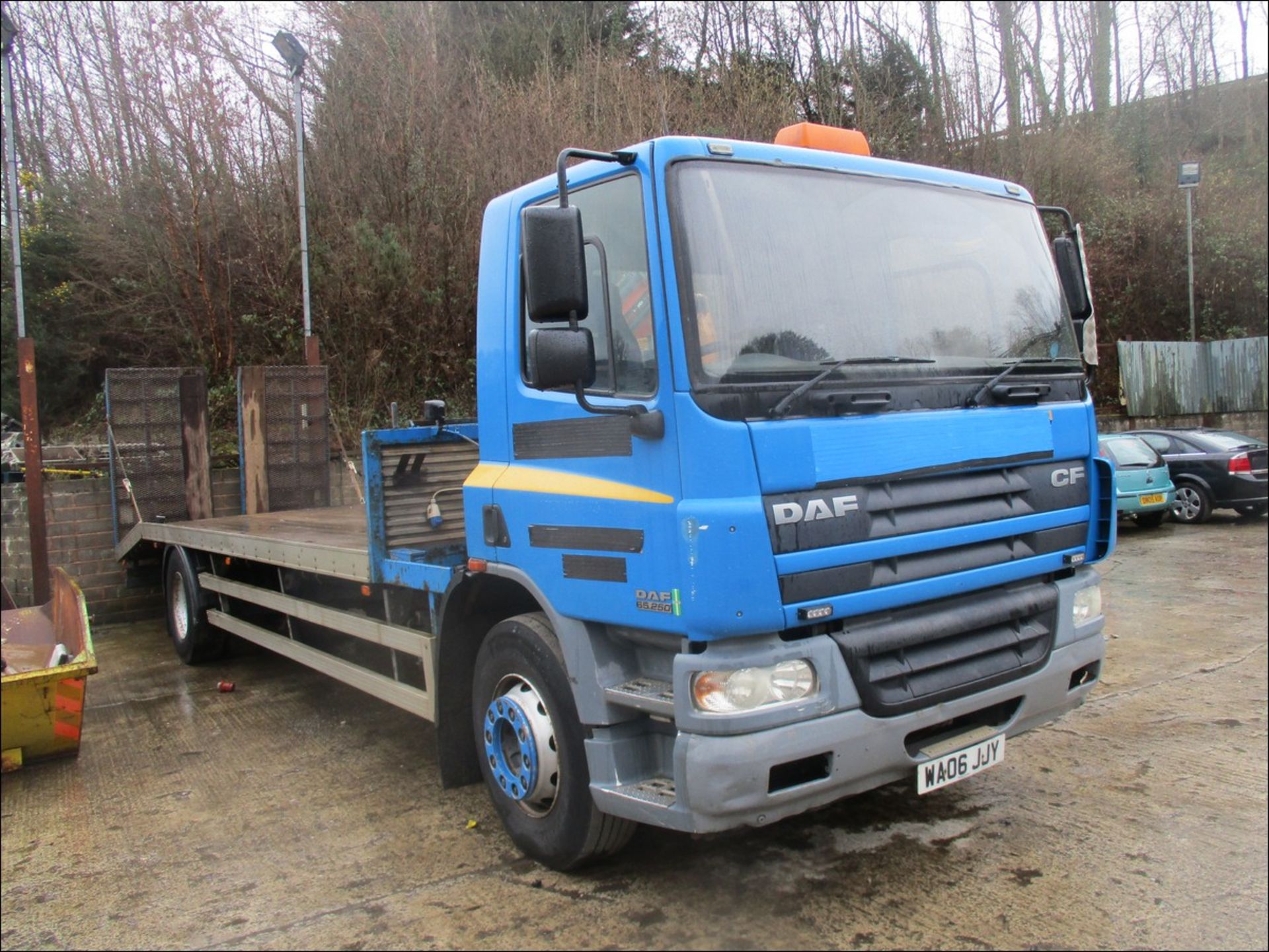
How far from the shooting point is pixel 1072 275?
4.34 metres

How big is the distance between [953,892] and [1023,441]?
1623 mm

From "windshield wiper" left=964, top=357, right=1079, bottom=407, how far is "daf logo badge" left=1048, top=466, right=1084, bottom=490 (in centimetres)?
43

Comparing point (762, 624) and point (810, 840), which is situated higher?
point (762, 624)

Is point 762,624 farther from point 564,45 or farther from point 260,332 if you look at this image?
point 564,45

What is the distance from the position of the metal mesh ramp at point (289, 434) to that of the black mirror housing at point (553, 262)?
6.05 m

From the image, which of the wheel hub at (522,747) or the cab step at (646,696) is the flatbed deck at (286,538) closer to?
the wheel hub at (522,747)

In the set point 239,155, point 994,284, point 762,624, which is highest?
point 239,155

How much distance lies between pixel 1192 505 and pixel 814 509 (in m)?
12.7

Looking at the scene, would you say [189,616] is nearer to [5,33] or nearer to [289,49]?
[5,33]

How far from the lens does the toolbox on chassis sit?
3.04m

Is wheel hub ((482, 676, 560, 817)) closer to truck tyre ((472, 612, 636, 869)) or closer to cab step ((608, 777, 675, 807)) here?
truck tyre ((472, 612, 636, 869))

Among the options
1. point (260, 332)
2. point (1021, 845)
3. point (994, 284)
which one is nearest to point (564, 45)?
point (260, 332)

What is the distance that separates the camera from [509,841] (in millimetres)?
4133

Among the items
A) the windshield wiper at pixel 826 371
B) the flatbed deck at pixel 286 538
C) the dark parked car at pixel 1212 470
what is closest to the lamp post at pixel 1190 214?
the dark parked car at pixel 1212 470
